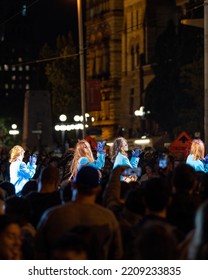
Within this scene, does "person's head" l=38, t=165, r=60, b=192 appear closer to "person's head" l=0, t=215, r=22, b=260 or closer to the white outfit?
"person's head" l=0, t=215, r=22, b=260

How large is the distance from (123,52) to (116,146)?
2518 inches

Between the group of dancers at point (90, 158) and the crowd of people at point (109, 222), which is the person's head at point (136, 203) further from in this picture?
the group of dancers at point (90, 158)

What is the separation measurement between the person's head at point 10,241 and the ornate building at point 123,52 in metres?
61.9

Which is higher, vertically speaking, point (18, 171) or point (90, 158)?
point (90, 158)

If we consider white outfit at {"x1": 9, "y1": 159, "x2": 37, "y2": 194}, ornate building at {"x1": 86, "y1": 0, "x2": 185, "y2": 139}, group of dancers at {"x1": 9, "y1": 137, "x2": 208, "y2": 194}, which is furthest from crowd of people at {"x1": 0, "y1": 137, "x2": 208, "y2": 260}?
ornate building at {"x1": 86, "y1": 0, "x2": 185, "y2": 139}

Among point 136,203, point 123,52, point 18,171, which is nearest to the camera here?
point 136,203

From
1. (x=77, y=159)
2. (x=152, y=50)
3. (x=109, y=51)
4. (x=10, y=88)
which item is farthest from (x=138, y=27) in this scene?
(x=10, y=88)

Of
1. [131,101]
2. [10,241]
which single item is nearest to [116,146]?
[10,241]

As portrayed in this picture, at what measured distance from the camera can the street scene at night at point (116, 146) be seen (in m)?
8.02

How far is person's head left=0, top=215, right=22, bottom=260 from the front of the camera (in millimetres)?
7801

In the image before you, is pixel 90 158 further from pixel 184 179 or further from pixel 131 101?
pixel 131 101

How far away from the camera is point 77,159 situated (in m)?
17.4

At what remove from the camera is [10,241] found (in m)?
7.89
